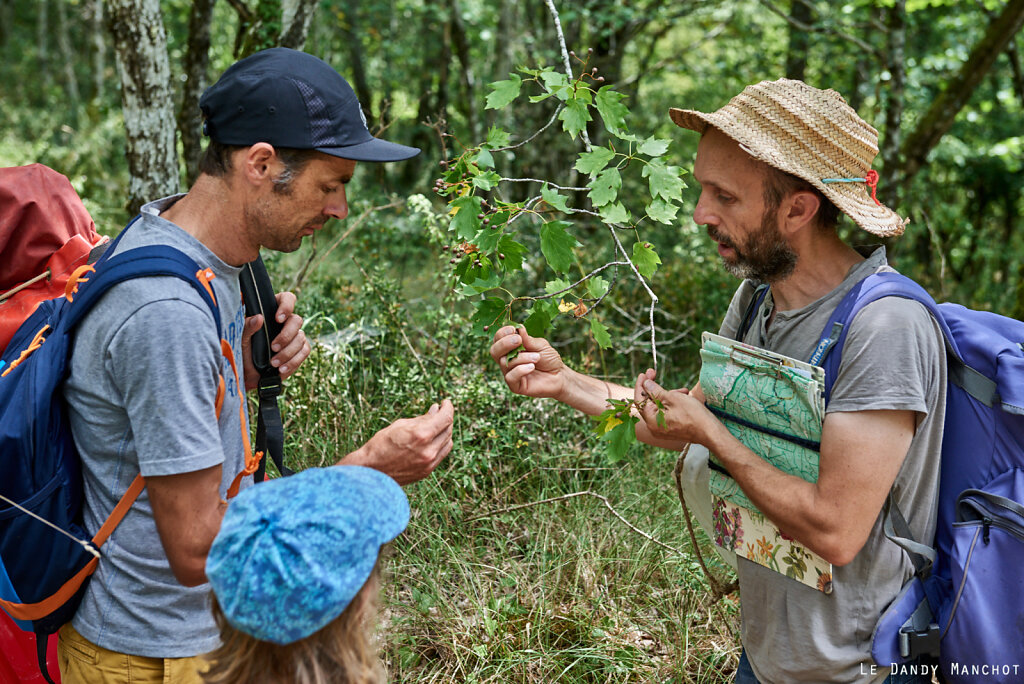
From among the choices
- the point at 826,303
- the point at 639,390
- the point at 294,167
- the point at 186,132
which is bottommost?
the point at 186,132

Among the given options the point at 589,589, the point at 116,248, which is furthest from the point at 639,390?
the point at 589,589

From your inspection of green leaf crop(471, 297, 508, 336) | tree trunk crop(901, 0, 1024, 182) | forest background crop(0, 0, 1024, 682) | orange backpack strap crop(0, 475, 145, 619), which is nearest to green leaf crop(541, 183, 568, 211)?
forest background crop(0, 0, 1024, 682)

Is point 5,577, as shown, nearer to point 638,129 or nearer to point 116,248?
point 116,248

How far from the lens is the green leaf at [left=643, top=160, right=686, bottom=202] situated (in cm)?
225

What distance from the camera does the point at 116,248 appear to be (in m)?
1.80

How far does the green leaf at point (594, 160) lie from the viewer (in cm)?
230

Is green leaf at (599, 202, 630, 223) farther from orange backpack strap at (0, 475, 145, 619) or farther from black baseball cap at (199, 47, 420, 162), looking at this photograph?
orange backpack strap at (0, 475, 145, 619)

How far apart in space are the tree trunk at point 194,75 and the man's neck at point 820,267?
16.5ft

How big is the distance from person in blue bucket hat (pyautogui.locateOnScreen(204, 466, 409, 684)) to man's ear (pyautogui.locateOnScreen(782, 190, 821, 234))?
4.14 ft

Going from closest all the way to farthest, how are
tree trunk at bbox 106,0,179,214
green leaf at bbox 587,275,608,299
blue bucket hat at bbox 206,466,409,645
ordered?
blue bucket hat at bbox 206,466,409,645
green leaf at bbox 587,275,608,299
tree trunk at bbox 106,0,179,214

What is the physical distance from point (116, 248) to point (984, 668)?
2236 mm

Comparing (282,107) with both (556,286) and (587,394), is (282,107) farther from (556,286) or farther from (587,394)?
(587,394)

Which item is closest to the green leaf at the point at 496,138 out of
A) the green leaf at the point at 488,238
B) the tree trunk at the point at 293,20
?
the green leaf at the point at 488,238

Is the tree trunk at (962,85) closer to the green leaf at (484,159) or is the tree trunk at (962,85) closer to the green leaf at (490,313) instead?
the green leaf at (484,159)
